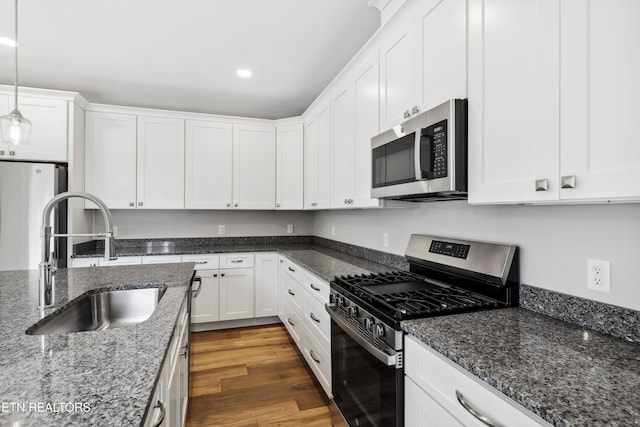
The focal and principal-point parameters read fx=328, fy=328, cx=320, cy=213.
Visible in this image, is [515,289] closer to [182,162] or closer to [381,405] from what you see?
[381,405]

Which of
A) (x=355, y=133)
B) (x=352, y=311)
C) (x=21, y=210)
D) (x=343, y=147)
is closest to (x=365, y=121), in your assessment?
(x=355, y=133)

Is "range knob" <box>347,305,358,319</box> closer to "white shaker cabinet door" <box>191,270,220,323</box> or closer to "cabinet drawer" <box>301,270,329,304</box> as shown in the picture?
"cabinet drawer" <box>301,270,329,304</box>

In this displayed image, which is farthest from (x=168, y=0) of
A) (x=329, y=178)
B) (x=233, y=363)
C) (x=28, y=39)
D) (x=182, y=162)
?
(x=233, y=363)

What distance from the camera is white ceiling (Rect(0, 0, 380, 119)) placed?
2064 millimetres

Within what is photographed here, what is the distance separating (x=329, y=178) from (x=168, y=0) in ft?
5.54

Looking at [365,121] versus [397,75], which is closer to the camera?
[397,75]

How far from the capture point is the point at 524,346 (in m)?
1.02

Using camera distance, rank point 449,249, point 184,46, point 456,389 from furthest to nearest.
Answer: point 184,46
point 449,249
point 456,389

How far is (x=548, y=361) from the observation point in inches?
36.0

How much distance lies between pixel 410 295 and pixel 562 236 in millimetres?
660

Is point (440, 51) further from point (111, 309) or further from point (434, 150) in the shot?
point (111, 309)

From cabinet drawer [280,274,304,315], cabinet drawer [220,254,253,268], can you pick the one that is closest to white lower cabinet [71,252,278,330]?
cabinet drawer [220,254,253,268]

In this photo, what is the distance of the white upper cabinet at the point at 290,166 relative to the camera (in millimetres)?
3760

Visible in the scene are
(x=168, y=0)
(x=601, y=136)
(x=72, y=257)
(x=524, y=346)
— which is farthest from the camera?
(x=72, y=257)
